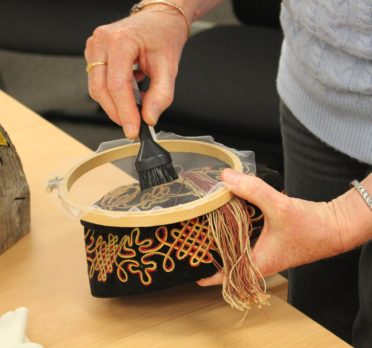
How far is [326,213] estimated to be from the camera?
2.43ft

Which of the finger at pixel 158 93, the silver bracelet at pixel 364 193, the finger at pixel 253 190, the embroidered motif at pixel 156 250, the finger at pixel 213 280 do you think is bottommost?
the finger at pixel 213 280

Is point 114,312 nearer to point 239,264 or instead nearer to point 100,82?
point 239,264

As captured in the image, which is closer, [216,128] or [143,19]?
[143,19]

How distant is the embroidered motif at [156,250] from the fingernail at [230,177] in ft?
0.14

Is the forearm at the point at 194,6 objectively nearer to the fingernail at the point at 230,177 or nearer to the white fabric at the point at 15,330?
the fingernail at the point at 230,177

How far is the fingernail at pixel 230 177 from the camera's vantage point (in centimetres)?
70

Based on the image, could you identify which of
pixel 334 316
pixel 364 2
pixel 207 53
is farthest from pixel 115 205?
pixel 207 53

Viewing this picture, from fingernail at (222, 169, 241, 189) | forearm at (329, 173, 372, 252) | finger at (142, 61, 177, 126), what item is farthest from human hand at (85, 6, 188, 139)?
forearm at (329, 173, 372, 252)

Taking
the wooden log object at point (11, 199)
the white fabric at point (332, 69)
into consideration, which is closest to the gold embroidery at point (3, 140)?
the wooden log object at point (11, 199)

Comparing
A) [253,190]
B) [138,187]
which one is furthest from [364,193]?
[138,187]

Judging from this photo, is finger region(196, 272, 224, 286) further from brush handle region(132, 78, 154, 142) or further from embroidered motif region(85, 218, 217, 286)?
brush handle region(132, 78, 154, 142)

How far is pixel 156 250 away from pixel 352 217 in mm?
210

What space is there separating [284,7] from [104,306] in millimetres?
492

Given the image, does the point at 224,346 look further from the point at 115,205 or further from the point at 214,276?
the point at 115,205
